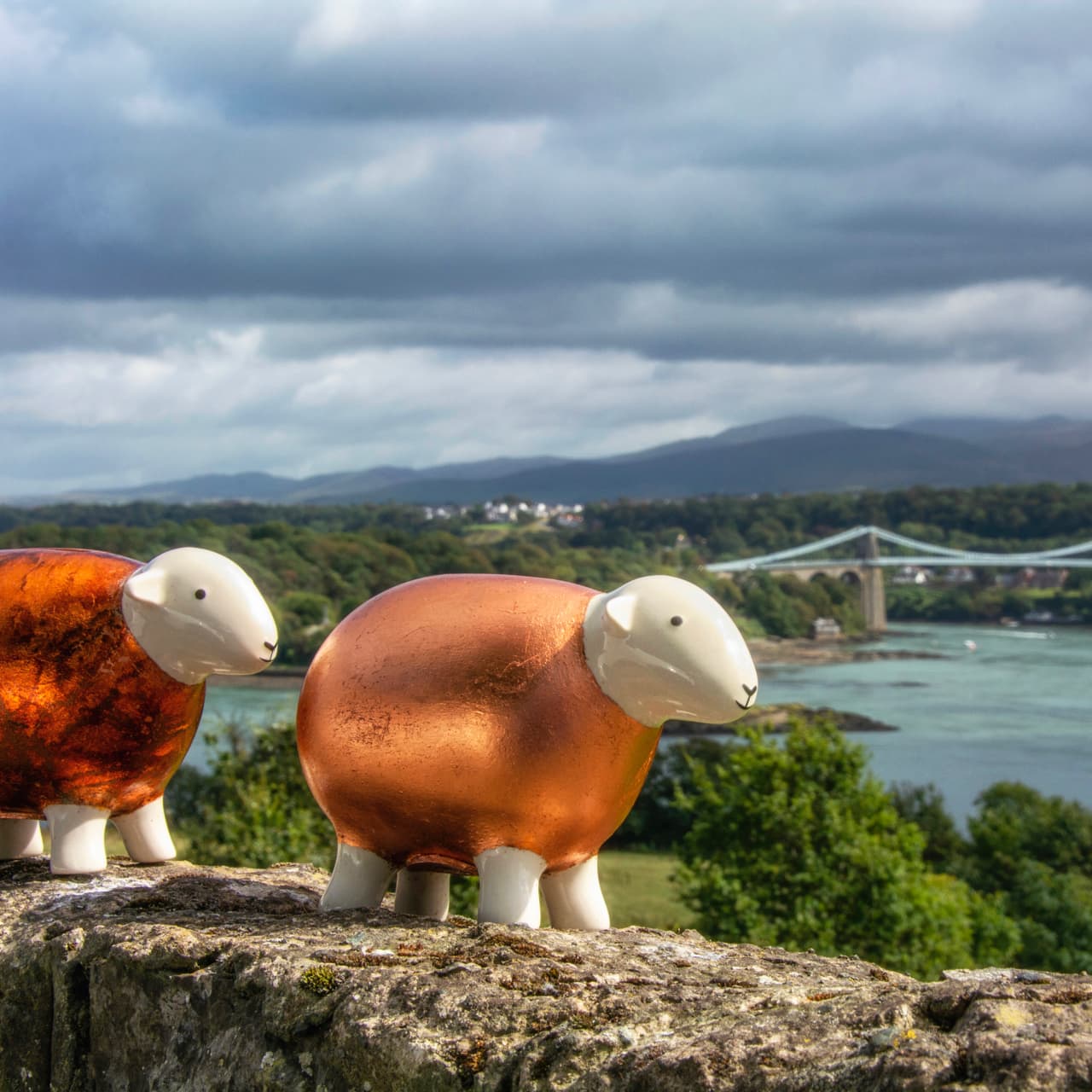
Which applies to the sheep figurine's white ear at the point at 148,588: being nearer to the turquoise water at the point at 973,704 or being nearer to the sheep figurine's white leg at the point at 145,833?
the sheep figurine's white leg at the point at 145,833

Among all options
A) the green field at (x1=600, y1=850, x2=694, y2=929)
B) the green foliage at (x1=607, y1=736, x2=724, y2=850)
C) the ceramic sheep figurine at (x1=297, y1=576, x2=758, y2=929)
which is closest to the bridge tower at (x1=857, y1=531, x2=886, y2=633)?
the green foliage at (x1=607, y1=736, x2=724, y2=850)

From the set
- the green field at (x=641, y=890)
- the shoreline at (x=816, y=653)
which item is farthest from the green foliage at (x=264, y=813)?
the shoreline at (x=816, y=653)

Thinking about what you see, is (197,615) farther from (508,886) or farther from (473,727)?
(508,886)

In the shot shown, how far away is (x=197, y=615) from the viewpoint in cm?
596

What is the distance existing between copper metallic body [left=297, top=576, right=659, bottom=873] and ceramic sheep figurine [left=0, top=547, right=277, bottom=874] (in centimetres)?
72

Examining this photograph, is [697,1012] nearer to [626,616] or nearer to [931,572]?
[626,616]

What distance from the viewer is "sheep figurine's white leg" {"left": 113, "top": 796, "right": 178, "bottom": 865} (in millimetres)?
6766

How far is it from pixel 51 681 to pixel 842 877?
44.2 ft

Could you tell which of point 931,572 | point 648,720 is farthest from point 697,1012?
point 931,572

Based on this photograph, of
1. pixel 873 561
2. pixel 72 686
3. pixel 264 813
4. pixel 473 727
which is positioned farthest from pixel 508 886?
pixel 873 561

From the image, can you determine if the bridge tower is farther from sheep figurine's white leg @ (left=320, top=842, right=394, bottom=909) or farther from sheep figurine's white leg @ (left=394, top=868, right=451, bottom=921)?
sheep figurine's white leg @ (left=320, top=842, right=394, bottom=909)

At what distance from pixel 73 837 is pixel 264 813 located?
12838 mm

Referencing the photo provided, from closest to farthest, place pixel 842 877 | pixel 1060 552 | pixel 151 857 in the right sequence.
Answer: pixel 151 857 → pixel 842 877 → pixel 1060 552

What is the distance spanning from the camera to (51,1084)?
5.17m
